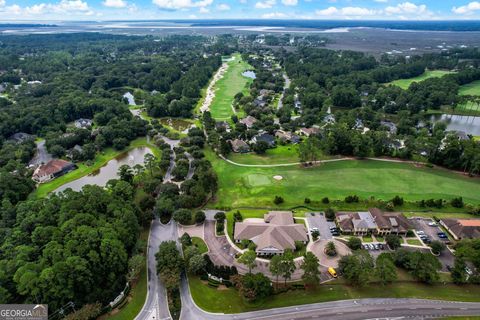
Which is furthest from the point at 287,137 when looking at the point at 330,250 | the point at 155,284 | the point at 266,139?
the point at 155,284

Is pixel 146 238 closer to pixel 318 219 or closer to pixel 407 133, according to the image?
pixel 318 219

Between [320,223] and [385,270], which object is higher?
[385,270]

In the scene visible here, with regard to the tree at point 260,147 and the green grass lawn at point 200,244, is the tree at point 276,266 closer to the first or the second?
the green grass lawn at point 200,244

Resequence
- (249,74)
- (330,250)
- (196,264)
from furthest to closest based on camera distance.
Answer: (249,74) < (330,250) < (196,264)

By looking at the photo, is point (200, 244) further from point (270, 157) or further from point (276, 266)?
point (270, 157)

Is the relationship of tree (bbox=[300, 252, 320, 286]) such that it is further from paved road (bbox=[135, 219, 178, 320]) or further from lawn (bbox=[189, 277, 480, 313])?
paved road (bbox=[135, 219, 178, 320])
